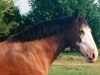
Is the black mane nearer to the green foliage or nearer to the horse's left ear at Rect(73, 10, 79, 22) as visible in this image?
the horse's left ear at Rect(73, 10, 79, 22)

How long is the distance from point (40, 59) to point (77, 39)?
894 millimetres

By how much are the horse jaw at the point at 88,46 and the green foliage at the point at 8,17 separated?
40104mm

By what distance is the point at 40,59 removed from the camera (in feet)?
23.4

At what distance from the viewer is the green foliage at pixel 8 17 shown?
49812 mm

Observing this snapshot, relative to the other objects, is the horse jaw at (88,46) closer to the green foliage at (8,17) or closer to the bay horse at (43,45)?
the bay horse at (43,45)

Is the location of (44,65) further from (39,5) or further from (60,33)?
(39,5)

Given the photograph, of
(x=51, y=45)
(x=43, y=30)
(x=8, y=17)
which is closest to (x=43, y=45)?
(x=51, y=45)

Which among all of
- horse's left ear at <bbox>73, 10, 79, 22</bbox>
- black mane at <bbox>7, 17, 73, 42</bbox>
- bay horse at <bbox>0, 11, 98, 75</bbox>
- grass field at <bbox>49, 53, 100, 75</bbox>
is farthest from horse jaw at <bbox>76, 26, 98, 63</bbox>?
grass field at <bbox>49, 53, 100, 75</bbox>

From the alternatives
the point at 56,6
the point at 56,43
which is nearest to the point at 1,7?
the point at 56,6

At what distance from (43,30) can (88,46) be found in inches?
38.8

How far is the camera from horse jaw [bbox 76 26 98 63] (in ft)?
23.7

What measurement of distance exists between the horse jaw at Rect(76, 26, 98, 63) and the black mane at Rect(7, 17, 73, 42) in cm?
39

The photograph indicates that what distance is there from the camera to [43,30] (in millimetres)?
7262

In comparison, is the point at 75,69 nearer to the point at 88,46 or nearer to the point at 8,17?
the point at 88,46
